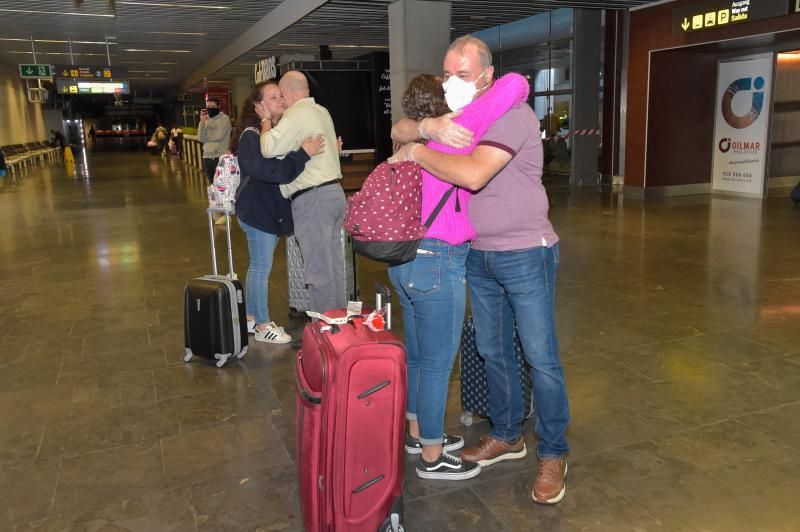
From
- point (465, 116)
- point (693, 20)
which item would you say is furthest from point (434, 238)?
point (693, 20)

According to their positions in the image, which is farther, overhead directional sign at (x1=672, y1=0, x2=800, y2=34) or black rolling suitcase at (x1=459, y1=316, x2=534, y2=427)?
overhead directional sign at (x1=672, y1=0, x2=800, y2=34)

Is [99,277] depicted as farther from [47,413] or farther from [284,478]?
[284,478]

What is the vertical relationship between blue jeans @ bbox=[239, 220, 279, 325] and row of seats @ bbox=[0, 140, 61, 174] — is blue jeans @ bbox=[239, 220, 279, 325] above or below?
below

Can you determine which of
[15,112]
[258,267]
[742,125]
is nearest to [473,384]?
[258,267]

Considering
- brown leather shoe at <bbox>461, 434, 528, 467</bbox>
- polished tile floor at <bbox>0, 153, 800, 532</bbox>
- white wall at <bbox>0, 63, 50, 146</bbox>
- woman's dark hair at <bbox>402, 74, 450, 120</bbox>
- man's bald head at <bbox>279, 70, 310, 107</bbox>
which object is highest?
white wall at <bbox>0, 63, 50, 146</bbox>

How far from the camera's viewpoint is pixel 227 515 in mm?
2266

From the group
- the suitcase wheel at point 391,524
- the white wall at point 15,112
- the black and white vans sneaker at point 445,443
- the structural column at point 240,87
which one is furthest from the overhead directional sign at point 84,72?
the suitcase wheel at point 391,524

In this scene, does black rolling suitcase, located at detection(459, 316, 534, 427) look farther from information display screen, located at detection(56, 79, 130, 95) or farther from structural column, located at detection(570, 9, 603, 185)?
information display screen, located at detection(56, 79, 130, 95)

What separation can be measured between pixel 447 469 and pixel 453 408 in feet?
2.15

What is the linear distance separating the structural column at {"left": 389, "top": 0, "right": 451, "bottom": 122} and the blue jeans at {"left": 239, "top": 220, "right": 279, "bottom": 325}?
19.2ft

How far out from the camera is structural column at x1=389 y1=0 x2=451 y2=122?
949 cm

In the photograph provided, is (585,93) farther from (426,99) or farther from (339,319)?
(339,319)

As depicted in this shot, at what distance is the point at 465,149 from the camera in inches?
79.2

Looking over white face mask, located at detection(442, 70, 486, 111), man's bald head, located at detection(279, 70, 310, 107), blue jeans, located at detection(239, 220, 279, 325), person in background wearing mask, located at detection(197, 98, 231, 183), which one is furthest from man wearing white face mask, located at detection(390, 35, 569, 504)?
person in background wearing mask, located at detection(197, 98, 231, 183)
